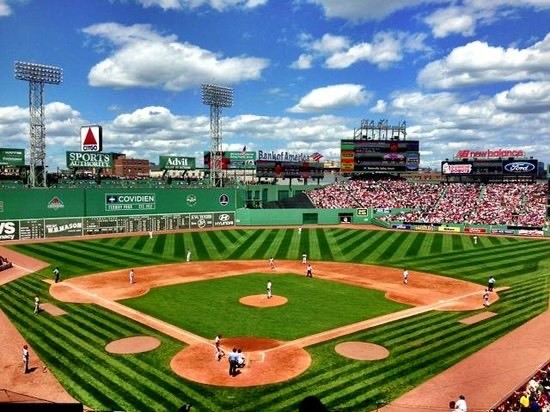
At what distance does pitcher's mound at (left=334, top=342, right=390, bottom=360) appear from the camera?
22.9m

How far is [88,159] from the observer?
72375 mm

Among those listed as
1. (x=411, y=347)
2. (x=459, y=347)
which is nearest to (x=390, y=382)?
(x=411, y=347)

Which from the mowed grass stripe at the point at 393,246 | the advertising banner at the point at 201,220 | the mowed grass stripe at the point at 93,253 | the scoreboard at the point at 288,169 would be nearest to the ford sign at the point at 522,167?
the mowed grass stripe at the point at 393,246

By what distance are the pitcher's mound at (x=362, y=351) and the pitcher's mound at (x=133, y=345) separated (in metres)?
9.32

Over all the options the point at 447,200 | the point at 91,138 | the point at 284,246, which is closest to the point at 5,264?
the point at 284,246

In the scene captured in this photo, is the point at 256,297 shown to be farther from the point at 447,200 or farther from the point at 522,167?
the point at 522,167

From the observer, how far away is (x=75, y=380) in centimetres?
2014

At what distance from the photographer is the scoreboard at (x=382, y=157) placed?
337 ft

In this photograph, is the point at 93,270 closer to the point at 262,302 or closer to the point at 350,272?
the point at 262,302

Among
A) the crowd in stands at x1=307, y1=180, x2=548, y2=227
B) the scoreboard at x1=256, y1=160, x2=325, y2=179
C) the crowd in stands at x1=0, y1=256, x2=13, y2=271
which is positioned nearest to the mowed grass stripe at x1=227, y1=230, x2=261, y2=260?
the crowd in stands at x1=0, y1=256, x2=13, y2=271

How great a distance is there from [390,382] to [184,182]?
7091 cm

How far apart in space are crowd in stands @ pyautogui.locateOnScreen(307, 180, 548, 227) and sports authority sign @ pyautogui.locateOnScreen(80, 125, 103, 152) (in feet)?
135

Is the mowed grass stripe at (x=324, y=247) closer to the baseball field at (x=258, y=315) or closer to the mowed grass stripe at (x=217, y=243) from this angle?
the baseball field at (x=258, y=315)

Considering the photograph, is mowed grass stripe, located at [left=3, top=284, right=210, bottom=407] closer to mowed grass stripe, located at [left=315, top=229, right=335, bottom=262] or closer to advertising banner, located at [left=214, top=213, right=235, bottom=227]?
mowed grass stripe, located at [left=315, top=229, right=335, bottom=262]
